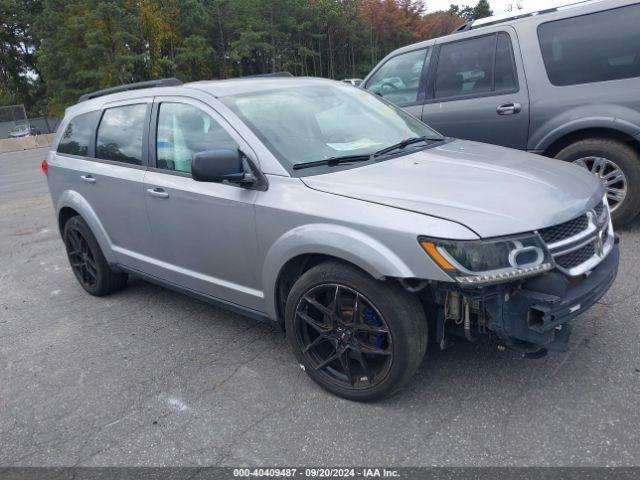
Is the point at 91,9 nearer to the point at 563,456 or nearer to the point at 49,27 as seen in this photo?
the point at 49,27

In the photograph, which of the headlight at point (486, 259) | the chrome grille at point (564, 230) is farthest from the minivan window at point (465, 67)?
the headlight at point (486, 259)

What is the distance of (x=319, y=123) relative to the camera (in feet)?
11.7

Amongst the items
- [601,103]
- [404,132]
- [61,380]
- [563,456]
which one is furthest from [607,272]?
[61,380]

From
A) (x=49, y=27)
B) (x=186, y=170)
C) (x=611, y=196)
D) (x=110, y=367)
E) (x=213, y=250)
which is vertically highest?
(x=49, y=27)

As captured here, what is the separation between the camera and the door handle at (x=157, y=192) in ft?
12.2

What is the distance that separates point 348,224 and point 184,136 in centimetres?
158

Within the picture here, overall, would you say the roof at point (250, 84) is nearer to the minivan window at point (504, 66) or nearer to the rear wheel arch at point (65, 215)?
the rear wheel arch at point (65, 215)

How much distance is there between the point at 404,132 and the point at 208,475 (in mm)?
2521

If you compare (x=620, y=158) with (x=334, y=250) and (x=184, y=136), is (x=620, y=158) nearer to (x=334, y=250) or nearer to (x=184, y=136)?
(x=334, y=250)

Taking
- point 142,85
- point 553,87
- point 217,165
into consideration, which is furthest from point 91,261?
point 553,87

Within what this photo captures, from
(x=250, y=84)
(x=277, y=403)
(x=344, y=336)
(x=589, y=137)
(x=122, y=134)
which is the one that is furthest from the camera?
(x=589, y=137)

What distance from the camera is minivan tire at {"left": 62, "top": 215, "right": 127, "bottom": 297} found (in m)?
4.73

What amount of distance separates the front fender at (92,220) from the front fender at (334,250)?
194 cm

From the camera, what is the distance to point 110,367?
11.9 feet
